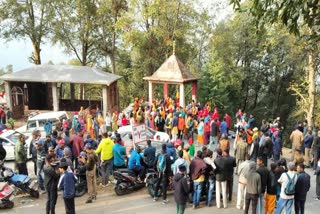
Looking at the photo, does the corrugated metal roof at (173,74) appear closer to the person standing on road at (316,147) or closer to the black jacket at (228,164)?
the person standing on road at (316,147)

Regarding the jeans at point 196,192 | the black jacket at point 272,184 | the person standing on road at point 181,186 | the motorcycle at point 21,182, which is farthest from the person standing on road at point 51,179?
the black jacket at point 272,184

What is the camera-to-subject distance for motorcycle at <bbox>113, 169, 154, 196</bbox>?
11.7 metres

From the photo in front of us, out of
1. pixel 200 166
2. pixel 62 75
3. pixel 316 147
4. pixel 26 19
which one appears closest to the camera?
pixel 200 166

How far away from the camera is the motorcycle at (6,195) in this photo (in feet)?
35.4

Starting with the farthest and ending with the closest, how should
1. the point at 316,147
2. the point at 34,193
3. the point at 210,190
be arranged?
the point at 316,147, the point at 34,193, the point at 210,190

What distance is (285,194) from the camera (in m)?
9.45

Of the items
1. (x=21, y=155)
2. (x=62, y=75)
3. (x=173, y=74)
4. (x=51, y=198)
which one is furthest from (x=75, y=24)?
(x=51, y=198)

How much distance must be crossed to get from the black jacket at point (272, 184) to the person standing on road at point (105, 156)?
499 cm

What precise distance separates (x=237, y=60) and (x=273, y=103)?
6.07 meters

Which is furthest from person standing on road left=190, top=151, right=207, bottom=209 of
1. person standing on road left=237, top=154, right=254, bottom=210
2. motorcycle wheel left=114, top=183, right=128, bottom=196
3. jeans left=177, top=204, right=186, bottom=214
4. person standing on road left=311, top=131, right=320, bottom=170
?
person standing on road left=311, top=131, right=320, bottom=170

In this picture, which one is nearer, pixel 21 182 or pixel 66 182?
pixel 66 182

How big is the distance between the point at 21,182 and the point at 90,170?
2.20 meters

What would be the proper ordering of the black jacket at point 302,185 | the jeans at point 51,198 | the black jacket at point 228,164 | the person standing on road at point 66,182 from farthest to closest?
1. the black jacket at point 228,164
2. the jeans at point 51,198
3. the person standing on road at point 66,182
4. the black jacket at point 302,185

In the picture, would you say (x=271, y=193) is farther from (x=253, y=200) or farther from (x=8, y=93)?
(x=8, y=93)
